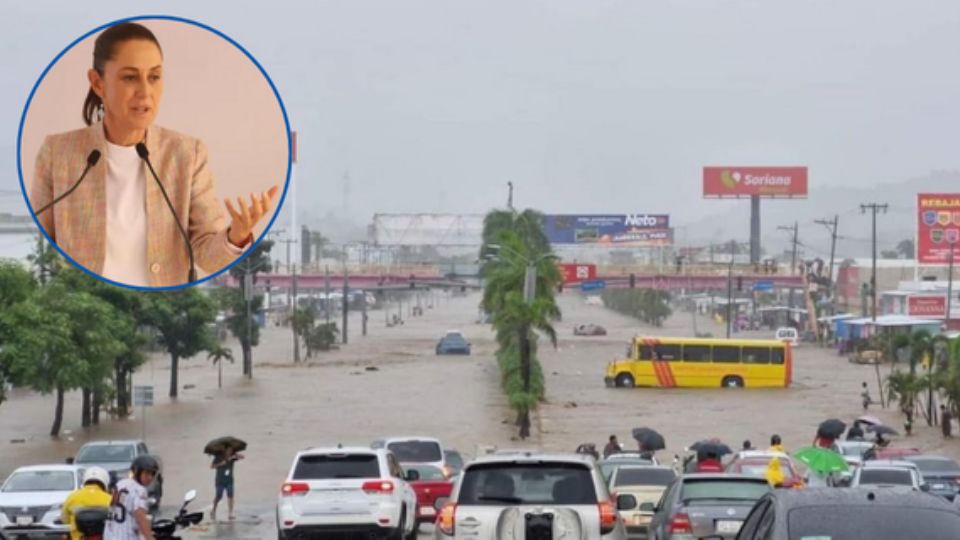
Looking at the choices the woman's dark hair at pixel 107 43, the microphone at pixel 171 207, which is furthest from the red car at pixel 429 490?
the woman's dark hair at pixel 107 43

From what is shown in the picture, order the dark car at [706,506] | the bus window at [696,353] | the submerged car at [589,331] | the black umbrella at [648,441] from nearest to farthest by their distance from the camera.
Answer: the dark car at [706,506] < the black umbrella at [648,441] < the bus window at [696,353] < the submerged car at [589,331]

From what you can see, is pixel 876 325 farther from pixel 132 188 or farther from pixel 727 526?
pixel 132 188

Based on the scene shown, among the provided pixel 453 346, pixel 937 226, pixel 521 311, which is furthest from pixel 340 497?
pixel 937 226

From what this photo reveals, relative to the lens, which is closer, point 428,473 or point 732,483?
point 732,483

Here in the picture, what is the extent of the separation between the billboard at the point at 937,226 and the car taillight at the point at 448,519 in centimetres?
10542

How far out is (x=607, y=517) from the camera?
16.1 m

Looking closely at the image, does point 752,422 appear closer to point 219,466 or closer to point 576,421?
point 576,421

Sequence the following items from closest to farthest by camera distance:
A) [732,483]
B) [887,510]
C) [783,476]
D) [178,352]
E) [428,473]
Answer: [887,510]
[732,483]
[783,476]
[428,473]
[178,352]

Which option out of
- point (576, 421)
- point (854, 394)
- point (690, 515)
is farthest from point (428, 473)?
point (854, 394)

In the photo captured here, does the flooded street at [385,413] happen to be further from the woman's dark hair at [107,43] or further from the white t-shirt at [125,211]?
the woman's dark hair at [107,43]

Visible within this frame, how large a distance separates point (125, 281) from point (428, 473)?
1202 centimetres

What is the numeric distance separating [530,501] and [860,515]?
565cm

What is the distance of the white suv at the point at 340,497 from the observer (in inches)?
867

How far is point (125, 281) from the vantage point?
19.0 meters
